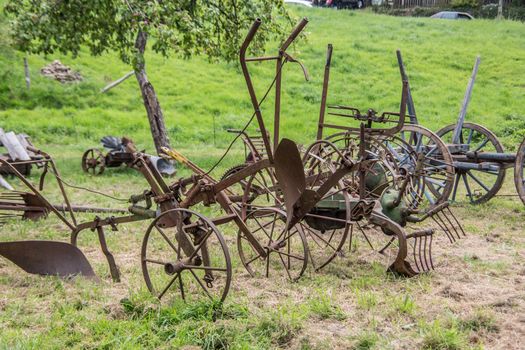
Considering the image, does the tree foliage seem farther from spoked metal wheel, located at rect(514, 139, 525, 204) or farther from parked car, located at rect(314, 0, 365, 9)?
parked car, located at rect(314, 0, 365, 9)

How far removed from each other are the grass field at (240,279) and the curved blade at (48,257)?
122mm

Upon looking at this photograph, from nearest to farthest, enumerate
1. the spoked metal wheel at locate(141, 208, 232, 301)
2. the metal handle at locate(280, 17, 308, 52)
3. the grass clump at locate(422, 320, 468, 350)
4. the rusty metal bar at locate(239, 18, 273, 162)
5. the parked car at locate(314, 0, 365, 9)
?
the grass clump at locate(422, 320, 468, 350) < the rusty metal bar at locate(239, 18, 273, 162) < the metal handle at locate(280, 17, 308, 52) < the spoked metal wheel at locate(141, 208, 232, 301) < the parked car at locate(314, 0, 365, 9)

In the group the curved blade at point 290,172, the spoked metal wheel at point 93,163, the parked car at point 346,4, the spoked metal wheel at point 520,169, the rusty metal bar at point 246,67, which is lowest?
the spoked metal wheel at point 93,163

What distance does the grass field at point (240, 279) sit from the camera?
3.19 m

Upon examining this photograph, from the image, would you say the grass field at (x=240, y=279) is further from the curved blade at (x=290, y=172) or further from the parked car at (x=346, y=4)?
the parked car at (x=346, y=4)

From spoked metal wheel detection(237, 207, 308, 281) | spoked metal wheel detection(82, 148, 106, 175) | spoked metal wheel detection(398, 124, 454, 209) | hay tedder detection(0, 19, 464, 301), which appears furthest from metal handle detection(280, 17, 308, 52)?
spoked metal wheel detection(82, 148, 106, 175)

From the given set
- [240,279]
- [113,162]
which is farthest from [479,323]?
[113,162]

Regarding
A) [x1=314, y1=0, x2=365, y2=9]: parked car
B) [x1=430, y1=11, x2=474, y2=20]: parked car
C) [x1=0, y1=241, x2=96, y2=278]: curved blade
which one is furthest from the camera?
[x1=314, y1=0, x2=365, y2=9]: parked car

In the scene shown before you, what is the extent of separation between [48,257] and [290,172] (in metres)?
2.08

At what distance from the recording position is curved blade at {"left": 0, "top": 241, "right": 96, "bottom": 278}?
4.24 meters

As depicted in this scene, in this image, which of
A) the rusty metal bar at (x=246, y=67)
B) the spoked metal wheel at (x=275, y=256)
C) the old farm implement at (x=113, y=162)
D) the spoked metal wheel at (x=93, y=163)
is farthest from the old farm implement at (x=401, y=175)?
the spoked metal wheel at (x=93, y=163)

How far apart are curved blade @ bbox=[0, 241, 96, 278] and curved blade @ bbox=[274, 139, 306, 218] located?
5.51 ft

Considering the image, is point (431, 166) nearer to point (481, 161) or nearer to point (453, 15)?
point (481, 161)

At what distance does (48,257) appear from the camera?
14.1 ft
